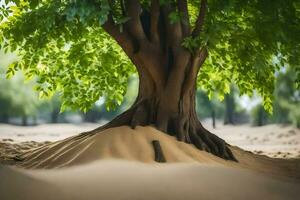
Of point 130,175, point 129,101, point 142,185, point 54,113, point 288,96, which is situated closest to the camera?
point 142,185

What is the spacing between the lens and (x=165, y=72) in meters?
9.06

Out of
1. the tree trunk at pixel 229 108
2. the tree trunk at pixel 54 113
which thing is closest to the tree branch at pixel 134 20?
the tree trunk at pixel 229 108

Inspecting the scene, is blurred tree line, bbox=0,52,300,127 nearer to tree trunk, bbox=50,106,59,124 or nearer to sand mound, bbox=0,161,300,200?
tree trunk, bbox=50,106,59,124

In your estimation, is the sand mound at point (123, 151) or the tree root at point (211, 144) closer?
the sand mound at point (123, 151)

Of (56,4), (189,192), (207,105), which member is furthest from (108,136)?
(207,105)

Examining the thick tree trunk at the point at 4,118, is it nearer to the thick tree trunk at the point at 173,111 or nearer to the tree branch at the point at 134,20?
the thick tree trunk at the point at 173,111

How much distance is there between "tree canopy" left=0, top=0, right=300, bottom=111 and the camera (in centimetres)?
881

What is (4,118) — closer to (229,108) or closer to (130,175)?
(229,108)

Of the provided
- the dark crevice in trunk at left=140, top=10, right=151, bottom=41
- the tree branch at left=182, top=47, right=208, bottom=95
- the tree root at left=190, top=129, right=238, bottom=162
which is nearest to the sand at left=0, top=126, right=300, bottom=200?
the tree root at left=190, top=129, right=238, bottom=162

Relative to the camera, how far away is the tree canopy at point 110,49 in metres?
8.81

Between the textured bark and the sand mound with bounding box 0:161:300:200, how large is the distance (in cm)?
287

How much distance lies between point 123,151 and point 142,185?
2.34 meters

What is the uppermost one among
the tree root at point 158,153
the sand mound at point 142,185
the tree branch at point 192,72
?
the tree branch at point 192,72

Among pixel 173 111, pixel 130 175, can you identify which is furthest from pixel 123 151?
pixel 173 111
